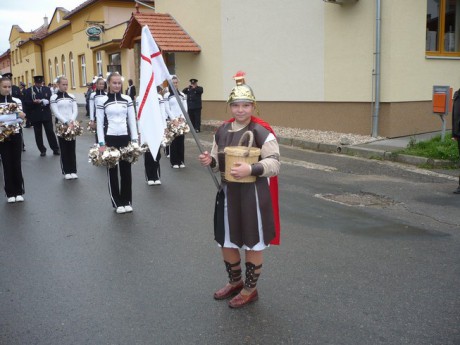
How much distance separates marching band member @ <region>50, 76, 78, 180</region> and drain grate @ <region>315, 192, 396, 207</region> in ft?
16.9

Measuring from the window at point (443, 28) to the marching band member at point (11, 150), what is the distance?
428 inches

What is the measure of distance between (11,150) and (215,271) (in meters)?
4.94

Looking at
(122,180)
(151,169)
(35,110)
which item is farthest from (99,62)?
(122,180)

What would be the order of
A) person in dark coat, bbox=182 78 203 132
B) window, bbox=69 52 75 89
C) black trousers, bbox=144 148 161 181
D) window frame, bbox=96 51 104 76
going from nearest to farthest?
black trousers, bbox=144 148 161 181 → person in dark coat, bbox=182 78 203 132 → window frame, bbox=96 51 104 76 → window, bbox=69 52 75 89

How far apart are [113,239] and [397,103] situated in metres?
9.74

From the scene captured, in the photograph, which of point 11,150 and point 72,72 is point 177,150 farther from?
point 72,72

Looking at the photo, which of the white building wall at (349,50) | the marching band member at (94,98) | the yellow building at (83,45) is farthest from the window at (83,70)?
the marching band member at (94,98)

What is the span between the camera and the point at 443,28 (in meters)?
14.3

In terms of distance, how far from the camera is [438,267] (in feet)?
16.5

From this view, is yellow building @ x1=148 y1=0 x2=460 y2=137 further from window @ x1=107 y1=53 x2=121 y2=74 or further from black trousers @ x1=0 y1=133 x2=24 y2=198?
window @ x1=107 y1=53 x2=121 y2=74

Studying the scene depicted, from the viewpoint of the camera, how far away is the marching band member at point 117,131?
294 inches

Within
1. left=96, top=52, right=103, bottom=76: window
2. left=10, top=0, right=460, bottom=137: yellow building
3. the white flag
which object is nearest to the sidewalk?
left=10, top=0, right=460, bottom=137: yellow building

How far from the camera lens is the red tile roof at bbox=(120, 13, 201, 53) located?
829 inches

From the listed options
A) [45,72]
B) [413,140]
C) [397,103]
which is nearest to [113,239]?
[413,140]
